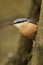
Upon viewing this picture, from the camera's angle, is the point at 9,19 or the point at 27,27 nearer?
the point at 27,27

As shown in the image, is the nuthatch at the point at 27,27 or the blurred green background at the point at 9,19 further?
the blurred green background at the point at 9,19

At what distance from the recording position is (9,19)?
275 centimetres

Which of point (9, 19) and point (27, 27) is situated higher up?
point (27, 27)

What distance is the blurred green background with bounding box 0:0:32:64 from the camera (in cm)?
264

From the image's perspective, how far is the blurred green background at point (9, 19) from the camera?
8.66 ft

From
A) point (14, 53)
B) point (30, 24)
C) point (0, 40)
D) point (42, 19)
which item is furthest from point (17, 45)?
point (42, 19)

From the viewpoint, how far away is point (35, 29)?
1.80 m

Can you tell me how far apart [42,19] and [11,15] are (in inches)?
55.6

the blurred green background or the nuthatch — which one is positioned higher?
the nuthatch

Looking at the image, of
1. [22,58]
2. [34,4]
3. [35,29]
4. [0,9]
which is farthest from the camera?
[0,9]

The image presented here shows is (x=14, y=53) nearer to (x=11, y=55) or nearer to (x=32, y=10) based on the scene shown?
(x=11, y=55)

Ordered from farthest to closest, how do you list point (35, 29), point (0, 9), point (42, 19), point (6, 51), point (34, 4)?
point (0, 9) → point (6, 51) → point (34, 4) → point (35, 29) → point (42, 19)

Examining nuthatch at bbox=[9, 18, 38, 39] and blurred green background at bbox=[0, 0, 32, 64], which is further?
blurred green background at bbox=[0, 0, 32, 64]

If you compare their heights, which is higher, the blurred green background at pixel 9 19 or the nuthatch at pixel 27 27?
the nuthatch at pixel 27 27
